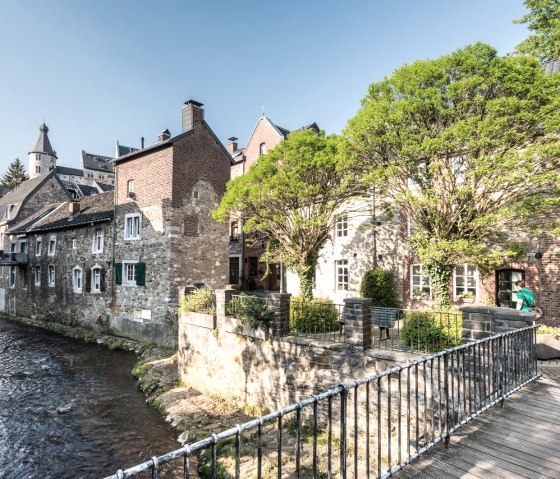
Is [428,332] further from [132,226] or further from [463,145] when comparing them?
[132,226]

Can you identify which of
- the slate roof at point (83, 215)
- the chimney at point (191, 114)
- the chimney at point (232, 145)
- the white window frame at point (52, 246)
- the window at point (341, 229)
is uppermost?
the chimney at point (232, 145)

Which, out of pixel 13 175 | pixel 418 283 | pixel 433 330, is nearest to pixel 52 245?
pixel 418 283

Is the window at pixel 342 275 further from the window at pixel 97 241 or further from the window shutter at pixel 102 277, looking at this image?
the window at pixel 97 241

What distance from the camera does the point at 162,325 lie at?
A: 19469 mm

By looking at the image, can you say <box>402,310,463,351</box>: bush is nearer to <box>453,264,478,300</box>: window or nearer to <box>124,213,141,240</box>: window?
<box>453,264,478,300</box>: window

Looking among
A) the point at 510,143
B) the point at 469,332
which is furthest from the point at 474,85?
the point at 469,332

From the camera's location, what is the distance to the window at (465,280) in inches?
617

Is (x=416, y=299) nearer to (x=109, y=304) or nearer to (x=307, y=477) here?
(x=307, y=477)

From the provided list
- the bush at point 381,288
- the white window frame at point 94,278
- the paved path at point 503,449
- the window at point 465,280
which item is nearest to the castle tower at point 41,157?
the white window frame at point 94,278

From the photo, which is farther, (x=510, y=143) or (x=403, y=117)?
(x=403, y=117)

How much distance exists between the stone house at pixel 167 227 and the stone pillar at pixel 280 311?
9.39 m

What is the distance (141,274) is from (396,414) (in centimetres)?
1708

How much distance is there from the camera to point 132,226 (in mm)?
22156

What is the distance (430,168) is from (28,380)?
1816cm
